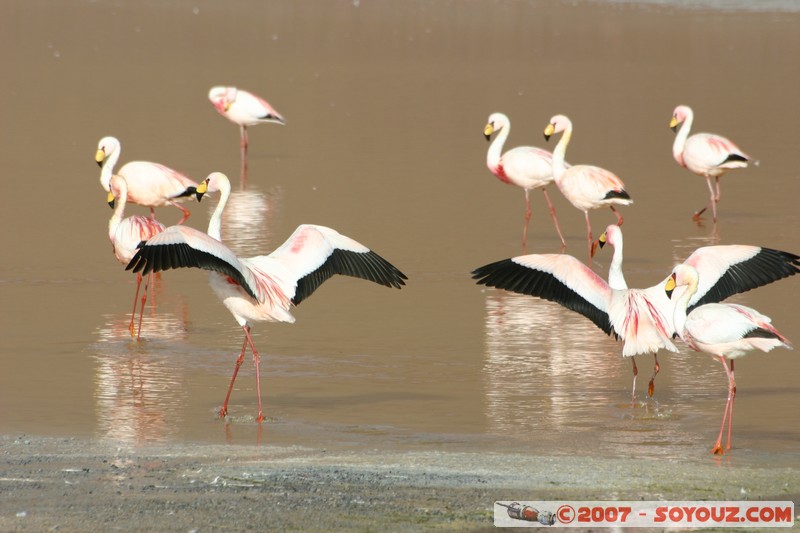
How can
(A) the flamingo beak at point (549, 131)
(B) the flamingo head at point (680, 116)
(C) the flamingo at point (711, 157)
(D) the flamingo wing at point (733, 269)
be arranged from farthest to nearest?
(B) the flamingo head at point (680, 116) → (C) the flamingo at point (711, 157) → (A) the flamingo beak at point (549, 131) → (D) the flamingo wing at point (733, 269)

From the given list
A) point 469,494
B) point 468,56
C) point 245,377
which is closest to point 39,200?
point 245,377

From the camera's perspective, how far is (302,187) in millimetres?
15242

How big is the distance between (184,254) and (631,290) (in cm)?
262

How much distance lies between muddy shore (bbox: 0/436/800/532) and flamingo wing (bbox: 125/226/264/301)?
3.20 ft

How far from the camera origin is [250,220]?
13.6 metres

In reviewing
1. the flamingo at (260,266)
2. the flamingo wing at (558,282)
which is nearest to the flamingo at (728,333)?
the flamingo wing at (558,282)

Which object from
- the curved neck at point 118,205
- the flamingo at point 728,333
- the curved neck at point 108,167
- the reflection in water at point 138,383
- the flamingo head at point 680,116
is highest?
the flamingo head at point 680,116

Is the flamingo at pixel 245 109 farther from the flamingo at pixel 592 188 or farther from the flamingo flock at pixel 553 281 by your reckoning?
the flamingo flock at pixel 553 281

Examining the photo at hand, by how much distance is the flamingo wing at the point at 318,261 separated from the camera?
814 centimetres

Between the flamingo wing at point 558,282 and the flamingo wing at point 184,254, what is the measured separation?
1580mm

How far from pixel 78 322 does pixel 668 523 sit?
5166 mm

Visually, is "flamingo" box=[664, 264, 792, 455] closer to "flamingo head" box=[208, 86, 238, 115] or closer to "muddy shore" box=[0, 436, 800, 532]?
"muddy shore" box=[0, 436, 800, 532]

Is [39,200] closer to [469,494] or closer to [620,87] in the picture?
[469,494]

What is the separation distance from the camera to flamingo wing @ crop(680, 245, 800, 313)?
8578 millimetres
